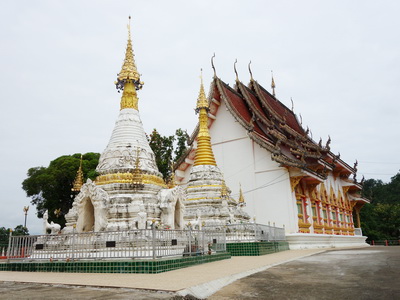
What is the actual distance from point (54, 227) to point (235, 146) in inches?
493

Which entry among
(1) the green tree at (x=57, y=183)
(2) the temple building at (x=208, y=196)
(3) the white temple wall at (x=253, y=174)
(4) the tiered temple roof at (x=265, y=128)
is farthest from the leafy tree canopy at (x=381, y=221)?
(1) the green tree at (x=57, y=183)

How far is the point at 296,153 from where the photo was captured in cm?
1900

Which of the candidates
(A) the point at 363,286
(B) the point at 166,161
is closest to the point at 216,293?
(A) the point at 363,286

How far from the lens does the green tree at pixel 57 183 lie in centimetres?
2098

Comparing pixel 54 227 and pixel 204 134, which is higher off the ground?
pixel 204 134

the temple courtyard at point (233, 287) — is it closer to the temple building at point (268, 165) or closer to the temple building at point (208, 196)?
the temple building at point (208, 196)

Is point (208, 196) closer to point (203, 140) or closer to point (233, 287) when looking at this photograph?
point (203, 140)

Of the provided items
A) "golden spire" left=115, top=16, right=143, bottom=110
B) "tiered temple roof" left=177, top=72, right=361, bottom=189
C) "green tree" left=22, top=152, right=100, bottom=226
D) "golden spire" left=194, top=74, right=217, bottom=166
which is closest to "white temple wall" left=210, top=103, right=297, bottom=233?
"tiered temple roof" left=177, top=72, right=361, bottom=189

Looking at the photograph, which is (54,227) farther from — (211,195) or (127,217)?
(211,195)

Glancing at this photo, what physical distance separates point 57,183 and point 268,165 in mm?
12340

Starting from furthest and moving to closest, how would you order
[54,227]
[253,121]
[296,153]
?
[253,121], [296,153], [54,227]

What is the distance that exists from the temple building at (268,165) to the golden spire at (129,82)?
16.7 feet

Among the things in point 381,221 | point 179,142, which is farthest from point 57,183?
point 381,221

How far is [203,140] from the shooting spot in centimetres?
1744
